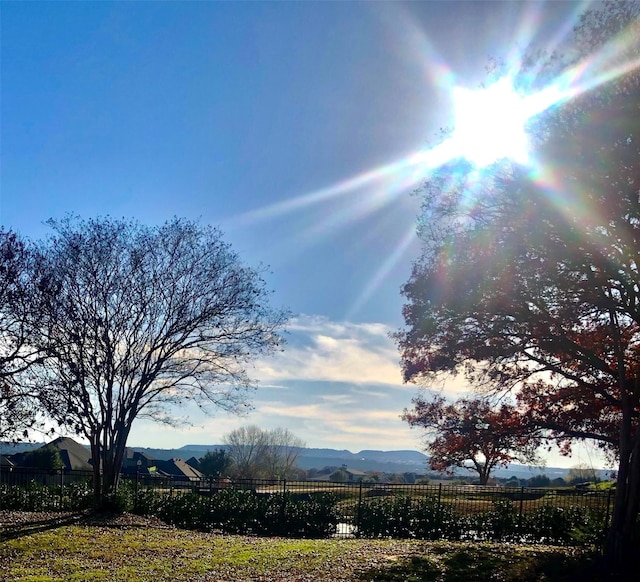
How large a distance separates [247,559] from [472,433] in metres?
5.63

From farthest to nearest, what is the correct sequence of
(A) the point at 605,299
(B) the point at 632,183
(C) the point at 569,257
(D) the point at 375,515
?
(D) the point at 375,515 < (A) the point at 605,299 < (C) the point at 569,257 < (B) the point at 632,183

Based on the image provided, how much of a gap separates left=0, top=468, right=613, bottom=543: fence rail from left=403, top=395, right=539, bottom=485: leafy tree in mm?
2279

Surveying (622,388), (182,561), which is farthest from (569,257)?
(182,561)

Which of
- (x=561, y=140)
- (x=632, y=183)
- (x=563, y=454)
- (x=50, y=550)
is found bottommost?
(x=50, y=550)

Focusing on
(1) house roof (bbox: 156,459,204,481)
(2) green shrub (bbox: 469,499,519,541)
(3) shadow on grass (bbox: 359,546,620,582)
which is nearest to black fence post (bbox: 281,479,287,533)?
(2) green shrub (bbox: 469,499,519,541)

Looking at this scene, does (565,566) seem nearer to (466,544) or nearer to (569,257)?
(466,544)

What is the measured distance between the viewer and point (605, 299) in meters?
10.2

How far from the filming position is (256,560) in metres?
10.2

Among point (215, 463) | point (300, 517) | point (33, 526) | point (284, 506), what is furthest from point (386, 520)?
point (215, 463)

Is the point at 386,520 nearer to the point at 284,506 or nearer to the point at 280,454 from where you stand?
the point at 284,506

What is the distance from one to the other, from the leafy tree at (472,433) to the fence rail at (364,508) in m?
2.28

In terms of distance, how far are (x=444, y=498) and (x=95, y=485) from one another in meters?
10.1

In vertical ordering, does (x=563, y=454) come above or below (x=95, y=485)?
above


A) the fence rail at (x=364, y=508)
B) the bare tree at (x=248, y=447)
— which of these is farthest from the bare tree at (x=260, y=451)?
the fence rail at (x=364, y=508)
